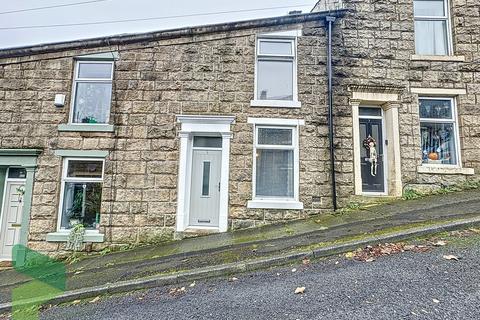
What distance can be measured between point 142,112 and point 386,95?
6.59 m

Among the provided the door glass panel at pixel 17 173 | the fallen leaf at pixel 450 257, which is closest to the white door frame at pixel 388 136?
the fallen leaf at pixel 450 257

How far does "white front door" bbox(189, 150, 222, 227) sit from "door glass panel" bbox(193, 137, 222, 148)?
0.17 metres

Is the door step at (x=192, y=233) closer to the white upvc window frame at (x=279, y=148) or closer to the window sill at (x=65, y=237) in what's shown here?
the white upvc window frame at (x=279, y=148)

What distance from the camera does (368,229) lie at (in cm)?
582

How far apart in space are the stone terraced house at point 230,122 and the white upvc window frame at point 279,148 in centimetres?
3

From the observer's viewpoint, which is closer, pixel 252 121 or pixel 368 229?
pixel 368 229

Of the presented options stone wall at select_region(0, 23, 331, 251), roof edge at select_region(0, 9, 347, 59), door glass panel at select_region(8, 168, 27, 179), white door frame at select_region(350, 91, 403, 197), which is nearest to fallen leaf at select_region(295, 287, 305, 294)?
stone wall at select_region(0, 23, 331, 251)

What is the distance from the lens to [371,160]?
8492 millimetres

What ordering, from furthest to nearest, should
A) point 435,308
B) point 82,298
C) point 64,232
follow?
point 64,232 < point 82,298 < point 435,308

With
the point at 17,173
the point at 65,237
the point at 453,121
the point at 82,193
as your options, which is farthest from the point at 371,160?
the point at 17,173

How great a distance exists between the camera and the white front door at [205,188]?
26.2ft

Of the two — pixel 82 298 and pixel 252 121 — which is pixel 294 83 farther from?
pixel 82 298

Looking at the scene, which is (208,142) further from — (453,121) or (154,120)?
(453,121)

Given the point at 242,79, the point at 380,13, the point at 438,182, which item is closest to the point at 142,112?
the point at 242,79
